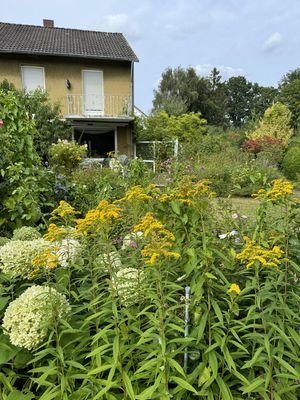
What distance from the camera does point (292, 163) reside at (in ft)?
45.6

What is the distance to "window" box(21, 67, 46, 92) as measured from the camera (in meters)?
16.9

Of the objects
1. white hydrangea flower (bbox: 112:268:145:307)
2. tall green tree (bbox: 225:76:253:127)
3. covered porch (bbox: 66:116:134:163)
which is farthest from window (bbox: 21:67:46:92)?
tall green tree (bbox: 225:76:253:127)

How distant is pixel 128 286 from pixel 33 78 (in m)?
17.4

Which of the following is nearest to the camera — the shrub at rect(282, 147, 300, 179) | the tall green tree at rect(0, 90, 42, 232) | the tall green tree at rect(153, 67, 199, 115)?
the tall green tree at rect(0, 90, 42, 232)

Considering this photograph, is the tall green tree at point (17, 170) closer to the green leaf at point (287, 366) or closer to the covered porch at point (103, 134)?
the green leaf at point (287, 366)

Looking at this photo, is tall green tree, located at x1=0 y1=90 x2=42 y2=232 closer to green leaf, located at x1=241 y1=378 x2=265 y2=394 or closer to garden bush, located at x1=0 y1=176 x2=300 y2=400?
garden bush, located at x1=0 y1=176 x2=300 y2=400

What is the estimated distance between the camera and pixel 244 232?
2.35 metres

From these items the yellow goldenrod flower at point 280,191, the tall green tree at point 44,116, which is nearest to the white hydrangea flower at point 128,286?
the yellow goldenrod flower at point 280,191

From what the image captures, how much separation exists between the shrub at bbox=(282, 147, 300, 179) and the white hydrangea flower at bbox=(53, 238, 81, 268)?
12.7 metres

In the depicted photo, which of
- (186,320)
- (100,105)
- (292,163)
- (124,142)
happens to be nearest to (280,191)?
(186,320)

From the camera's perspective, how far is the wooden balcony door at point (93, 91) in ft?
57.6

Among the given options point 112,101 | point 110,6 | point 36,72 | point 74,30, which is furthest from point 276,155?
point 74,30

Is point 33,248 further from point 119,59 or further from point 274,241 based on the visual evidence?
point 119,59

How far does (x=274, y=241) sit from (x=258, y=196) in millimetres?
305
